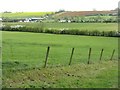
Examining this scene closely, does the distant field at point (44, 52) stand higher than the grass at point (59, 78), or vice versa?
the grass at point (59, 78)

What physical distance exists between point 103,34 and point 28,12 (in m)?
101

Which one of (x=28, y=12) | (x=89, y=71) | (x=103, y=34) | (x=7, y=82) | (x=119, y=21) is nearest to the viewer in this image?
(x=7, y=82)

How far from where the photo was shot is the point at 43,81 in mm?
15266

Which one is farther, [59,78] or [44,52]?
[44,52]

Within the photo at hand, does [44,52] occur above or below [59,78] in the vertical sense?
below

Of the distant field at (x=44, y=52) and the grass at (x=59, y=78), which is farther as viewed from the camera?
the distant field at (x=44, y=52)

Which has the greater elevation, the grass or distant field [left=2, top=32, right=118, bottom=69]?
the grass

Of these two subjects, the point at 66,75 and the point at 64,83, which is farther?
the point at 66,75

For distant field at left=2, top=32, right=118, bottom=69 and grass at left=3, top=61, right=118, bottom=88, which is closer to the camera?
grass at left=3, top=61, right=118, bottom=88

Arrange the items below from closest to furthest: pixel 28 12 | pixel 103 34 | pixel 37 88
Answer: pixel 37 88 < pixel 103 34 < pixel 28 12

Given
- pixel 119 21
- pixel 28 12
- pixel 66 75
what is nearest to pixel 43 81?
pixel 66 75

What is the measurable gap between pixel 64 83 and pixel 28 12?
159 m

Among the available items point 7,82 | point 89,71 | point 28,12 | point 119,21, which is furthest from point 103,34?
point 28,12

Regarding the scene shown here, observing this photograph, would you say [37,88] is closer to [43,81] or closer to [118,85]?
[43,81]
